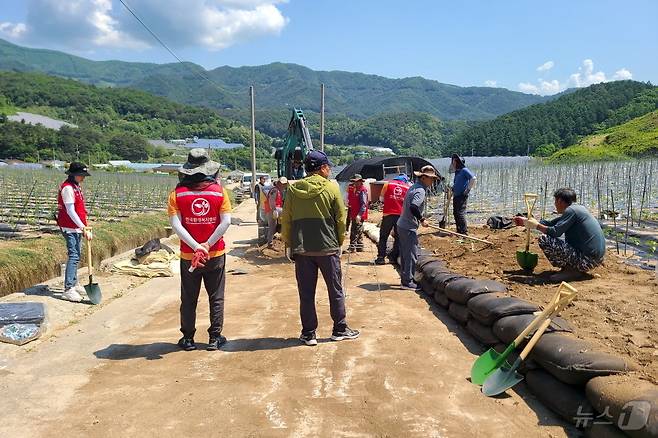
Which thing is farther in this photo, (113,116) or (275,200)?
(113,116)

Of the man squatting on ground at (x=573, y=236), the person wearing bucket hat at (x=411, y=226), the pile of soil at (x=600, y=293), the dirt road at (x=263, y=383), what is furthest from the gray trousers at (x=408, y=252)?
the man squatting on ground at (x=573, y=236)

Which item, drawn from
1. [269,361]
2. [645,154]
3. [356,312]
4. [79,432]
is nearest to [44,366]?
[79,432]

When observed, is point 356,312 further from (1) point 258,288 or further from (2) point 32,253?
(2) point 32,253

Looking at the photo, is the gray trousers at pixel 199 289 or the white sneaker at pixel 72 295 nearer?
the gray trousers at pixel 199 289

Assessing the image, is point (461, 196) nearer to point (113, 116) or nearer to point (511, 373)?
point (511, 373)

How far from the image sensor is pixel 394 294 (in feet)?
21.1

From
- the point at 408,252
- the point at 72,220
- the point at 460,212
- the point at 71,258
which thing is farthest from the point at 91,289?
the point at 460,212

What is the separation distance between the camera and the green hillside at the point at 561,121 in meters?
52.0

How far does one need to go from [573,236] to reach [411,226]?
1864 mm

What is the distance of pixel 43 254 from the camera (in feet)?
27.6

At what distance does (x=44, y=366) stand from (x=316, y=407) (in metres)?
2.36

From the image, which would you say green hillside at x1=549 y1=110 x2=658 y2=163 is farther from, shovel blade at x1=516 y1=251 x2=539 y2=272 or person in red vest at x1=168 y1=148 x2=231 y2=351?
person in red vest at x1=168 y1=148 x2=231 y2=351

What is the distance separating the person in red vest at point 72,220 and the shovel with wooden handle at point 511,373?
4.78 m

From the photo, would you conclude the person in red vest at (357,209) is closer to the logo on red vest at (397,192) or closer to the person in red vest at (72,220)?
the logo on red vest at (397,192)
